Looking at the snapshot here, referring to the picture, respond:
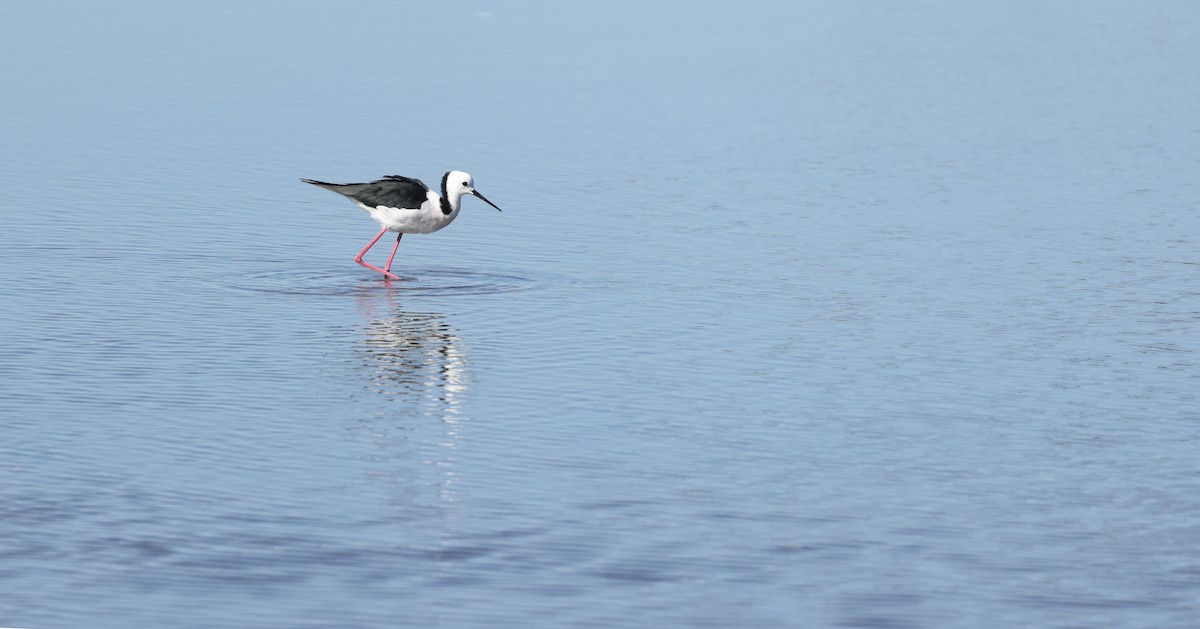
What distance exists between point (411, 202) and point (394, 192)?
0.65 feet

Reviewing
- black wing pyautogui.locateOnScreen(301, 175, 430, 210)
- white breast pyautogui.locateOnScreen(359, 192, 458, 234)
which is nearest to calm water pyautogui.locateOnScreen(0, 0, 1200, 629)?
white breast pyautogui.locateOnScreen(359, 192, 458, 234)

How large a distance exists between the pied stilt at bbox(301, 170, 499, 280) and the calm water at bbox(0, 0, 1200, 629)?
16.7 inches

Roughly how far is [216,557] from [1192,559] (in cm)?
474

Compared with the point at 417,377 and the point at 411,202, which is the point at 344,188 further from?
the point at 417,377

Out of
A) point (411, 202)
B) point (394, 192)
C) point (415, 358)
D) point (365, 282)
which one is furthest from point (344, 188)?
point (415, 358)

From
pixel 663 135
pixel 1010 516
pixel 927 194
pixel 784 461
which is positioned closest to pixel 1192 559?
pixel 1010 516

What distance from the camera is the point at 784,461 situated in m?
11.1

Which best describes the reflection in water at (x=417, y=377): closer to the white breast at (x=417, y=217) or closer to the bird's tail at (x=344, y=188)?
the white breast at (x=417, y=217)

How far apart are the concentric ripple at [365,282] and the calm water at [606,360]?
6 centimetres

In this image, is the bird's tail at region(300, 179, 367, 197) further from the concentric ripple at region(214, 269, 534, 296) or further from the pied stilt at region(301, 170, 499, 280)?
the concentric ripple at region(214, 269, 534, 296)

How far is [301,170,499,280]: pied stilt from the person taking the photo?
18.2 m

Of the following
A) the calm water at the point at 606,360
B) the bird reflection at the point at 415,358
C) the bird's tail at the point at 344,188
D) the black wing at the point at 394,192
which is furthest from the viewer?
the bird's tail at the point at 344,188

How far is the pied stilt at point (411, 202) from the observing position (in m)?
18.2

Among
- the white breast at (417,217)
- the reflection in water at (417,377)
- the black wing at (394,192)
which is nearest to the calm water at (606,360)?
the reflection in water at (417,377)
